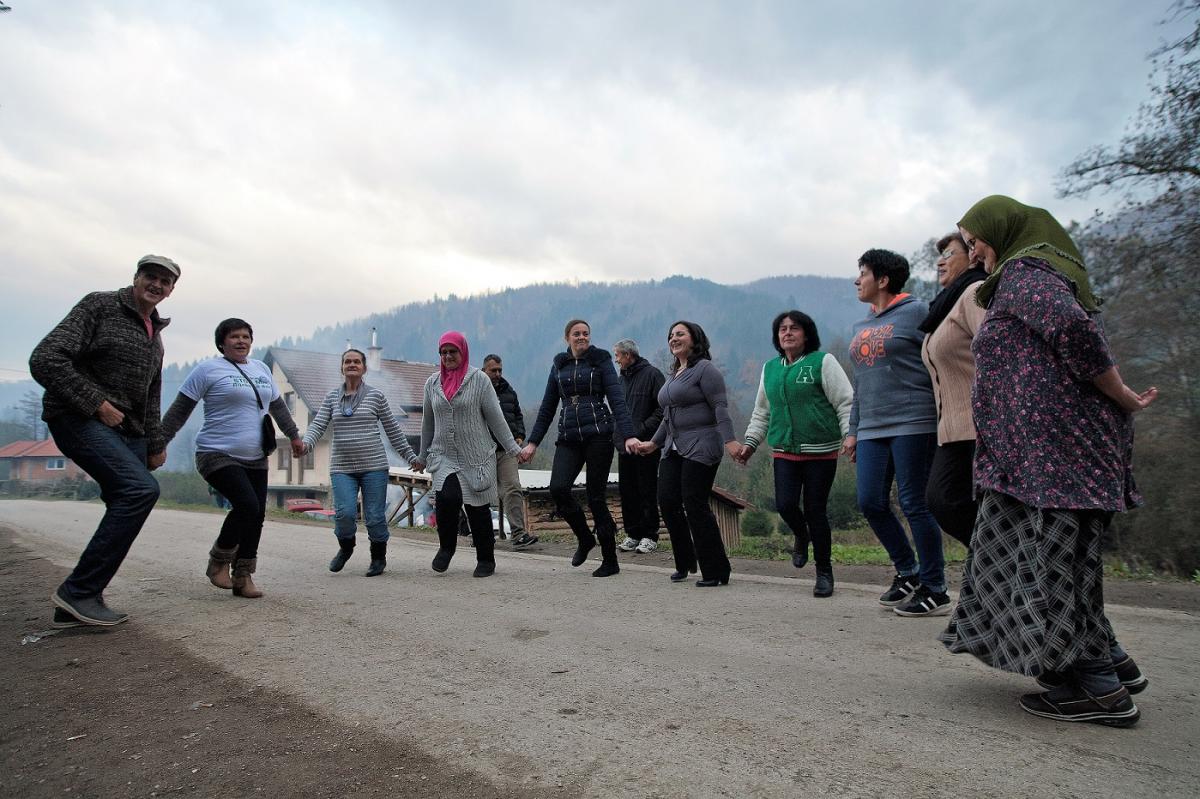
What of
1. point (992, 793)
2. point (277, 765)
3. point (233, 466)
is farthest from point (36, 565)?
point (992, 793)

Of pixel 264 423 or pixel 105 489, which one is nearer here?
pixel 105 489

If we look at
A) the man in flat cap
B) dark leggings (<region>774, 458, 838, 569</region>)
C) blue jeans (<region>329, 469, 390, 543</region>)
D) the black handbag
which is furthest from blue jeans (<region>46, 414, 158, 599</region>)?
dark leggings (<region>774, 458, 838, 569</region>)

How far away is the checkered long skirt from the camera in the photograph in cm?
274

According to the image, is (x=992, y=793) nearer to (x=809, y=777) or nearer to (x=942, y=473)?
(x=809, y=777)

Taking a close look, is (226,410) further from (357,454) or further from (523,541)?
(523,541)

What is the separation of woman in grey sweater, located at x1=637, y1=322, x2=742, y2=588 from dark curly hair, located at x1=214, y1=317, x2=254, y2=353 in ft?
10.3

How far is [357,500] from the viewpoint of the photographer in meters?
6.71

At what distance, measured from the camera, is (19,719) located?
2.97m

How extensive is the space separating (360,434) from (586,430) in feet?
6.47

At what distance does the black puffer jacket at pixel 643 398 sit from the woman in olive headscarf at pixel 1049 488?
213 inches

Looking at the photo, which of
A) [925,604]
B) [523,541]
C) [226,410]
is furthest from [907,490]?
[523,541]

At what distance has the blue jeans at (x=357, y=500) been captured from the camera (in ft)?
21.8

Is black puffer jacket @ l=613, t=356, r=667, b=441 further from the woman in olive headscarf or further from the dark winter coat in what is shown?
the woman in olive headscarf

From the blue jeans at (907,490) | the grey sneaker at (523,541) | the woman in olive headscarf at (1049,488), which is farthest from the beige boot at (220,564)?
the woman in olive headscarf at (1049,488)
